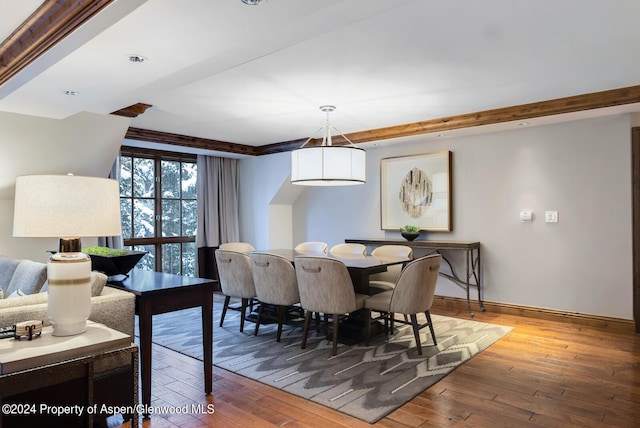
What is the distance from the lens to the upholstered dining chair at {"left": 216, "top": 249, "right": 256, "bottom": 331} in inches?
162

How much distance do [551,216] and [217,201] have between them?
466 cm

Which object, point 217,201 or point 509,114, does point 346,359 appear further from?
point 217,201

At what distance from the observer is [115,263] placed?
2.81m

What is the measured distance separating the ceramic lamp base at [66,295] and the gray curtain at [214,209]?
4.66 metres

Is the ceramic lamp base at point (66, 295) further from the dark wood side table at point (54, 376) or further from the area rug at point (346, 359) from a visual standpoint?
the area rug at point (346, 359)

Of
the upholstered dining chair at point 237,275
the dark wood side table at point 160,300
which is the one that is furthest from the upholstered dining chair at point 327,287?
the dark wood side table at point 160,300

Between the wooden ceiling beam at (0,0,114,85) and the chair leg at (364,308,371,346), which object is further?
the chair leg at (364,308,371,346)

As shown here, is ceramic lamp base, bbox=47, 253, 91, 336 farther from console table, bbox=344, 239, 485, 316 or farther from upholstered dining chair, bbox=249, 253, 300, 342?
console table, bbox=344, 239, 485, 316

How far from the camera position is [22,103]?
338 cm

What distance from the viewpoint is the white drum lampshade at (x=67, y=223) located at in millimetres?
1800

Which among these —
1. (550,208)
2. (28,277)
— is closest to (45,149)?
(28,277)

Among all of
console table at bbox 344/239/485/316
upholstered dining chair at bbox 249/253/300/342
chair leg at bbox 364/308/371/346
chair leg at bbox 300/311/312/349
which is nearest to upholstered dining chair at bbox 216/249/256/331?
upholstered dining chair at bbox 249/253/300/342

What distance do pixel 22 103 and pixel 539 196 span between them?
16.5 ft

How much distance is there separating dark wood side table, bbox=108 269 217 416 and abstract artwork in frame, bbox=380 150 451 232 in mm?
3476
